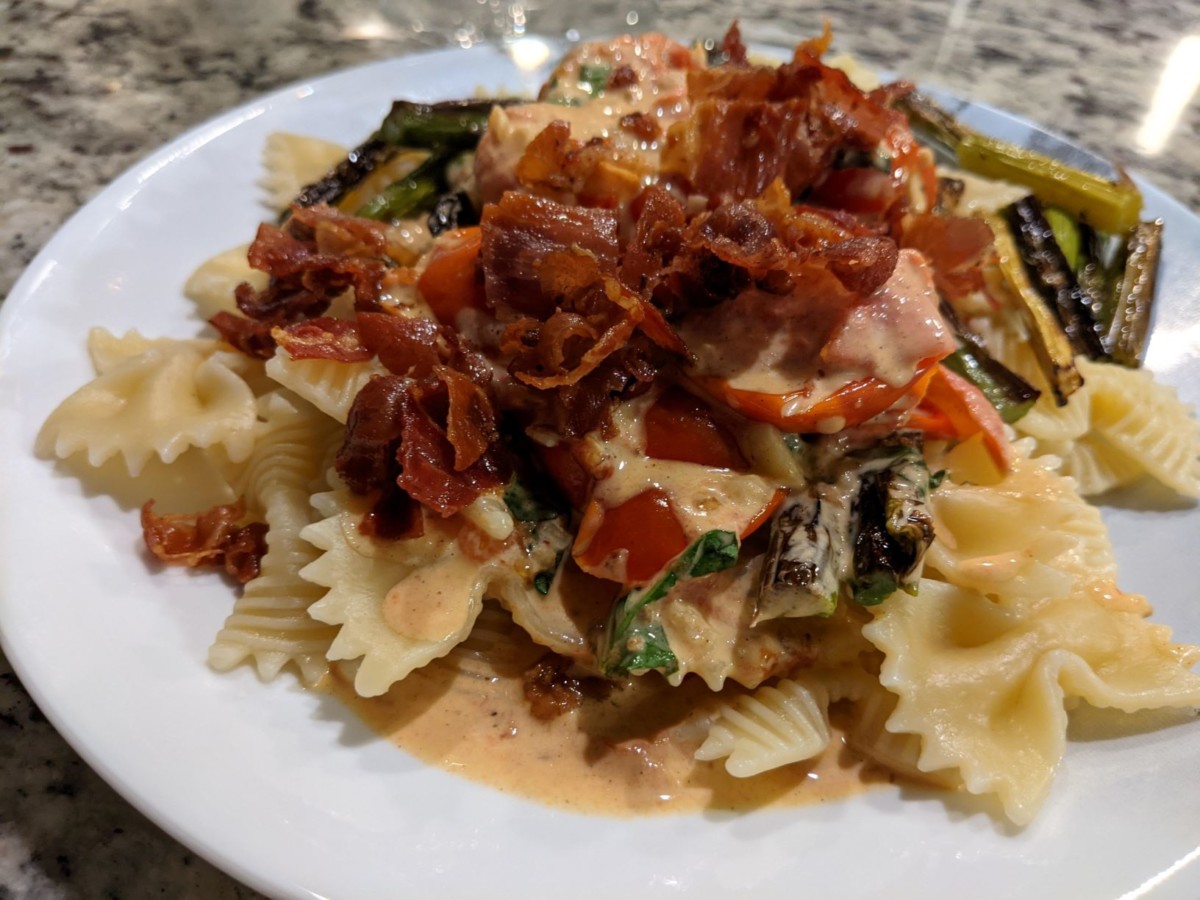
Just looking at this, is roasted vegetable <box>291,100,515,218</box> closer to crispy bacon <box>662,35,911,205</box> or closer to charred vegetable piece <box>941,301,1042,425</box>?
crispy bacon <box>662,35,911,205</box>

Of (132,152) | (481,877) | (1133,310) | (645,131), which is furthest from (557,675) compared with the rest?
(132,152)

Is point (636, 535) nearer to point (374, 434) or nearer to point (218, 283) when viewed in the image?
point (374, 434)

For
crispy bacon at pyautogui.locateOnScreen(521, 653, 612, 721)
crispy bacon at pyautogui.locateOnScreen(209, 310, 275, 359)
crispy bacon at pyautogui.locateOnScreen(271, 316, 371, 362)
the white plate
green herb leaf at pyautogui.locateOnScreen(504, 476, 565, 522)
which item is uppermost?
crispy bacon at pyautogui.locateOnScreen(271, 316, 371, 362)

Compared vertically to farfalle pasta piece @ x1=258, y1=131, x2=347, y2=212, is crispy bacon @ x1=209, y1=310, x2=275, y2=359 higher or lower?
lower

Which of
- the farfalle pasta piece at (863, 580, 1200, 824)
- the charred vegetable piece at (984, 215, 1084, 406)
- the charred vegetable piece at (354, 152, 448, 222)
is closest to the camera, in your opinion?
the farfalle pasta piece at (863, 580, 1200, 824)

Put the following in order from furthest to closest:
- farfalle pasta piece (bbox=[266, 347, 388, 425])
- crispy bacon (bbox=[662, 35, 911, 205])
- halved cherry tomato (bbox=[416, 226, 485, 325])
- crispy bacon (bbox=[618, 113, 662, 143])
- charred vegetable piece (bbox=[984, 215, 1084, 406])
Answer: charred vegetable piece (bbox=[984, 215, 1084, 406]), crispy bacon (bbox=[618, 113, 662, 143]), crispy bacon (bbox=[662, 35, 911, 205]), halved cherry tomato (bbox=[416, 226, 485, 325]), farfalle pasta piece (bbox=[266, 347, 388, 425])

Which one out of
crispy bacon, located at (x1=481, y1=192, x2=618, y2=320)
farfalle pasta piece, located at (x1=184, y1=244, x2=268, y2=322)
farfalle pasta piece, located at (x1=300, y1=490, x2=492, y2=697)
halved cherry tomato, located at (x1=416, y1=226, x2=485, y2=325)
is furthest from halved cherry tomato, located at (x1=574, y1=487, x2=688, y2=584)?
farfalle pasta piece, located at (x1=184, y1=244, x2=268, y2=322)

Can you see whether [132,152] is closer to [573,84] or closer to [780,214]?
[573,84]

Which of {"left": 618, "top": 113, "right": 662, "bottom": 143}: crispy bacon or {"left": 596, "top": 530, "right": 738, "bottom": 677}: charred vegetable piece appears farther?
{"left": 618, "top": 113, "right": 662, "bottom": 143}: crispy bacon
